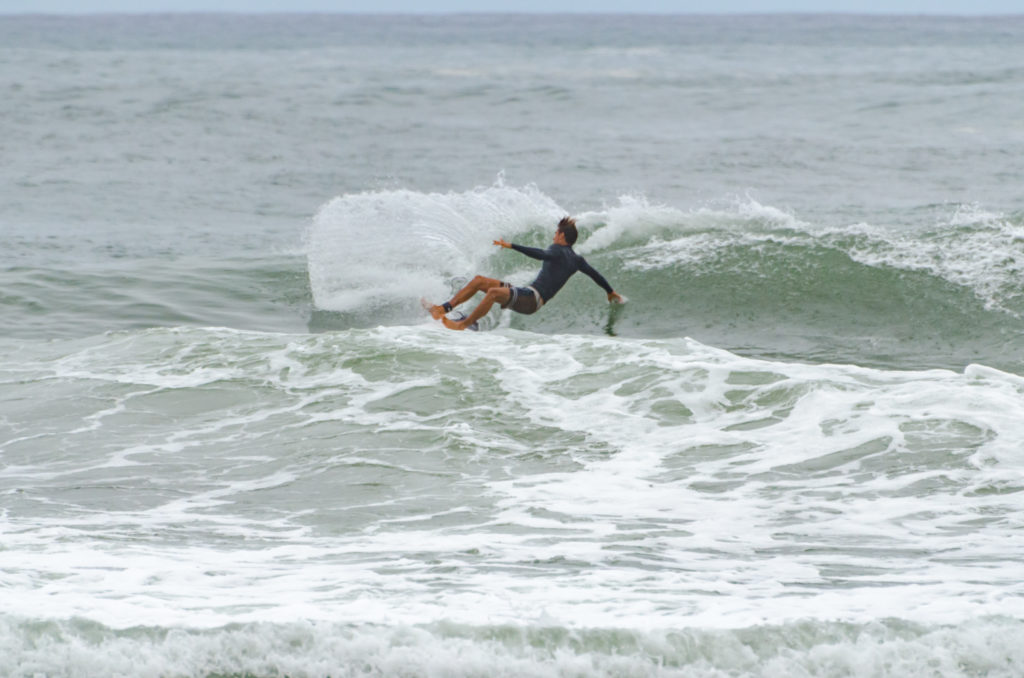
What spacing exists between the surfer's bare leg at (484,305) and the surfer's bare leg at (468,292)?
59mm

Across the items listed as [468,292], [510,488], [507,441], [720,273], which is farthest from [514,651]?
[720,273]

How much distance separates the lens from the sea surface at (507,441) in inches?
197

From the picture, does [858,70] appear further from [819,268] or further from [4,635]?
[4,635]

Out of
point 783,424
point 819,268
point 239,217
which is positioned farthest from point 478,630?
point 239,217

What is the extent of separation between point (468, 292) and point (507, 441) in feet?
17.0

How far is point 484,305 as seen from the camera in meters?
13.3

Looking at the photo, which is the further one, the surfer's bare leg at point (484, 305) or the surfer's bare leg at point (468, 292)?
the surfer's bare leg at point (468, 292)

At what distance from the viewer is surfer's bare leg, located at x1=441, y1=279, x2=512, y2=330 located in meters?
12.9

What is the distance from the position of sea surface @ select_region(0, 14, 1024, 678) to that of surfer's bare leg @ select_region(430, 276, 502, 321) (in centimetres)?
93

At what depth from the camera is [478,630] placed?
16.5ft

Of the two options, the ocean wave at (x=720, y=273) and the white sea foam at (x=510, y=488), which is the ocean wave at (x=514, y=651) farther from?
the ocean wave at (x=720, y=273)

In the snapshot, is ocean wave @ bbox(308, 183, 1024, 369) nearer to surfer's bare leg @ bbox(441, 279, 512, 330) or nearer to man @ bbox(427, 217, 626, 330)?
man @ bbox(427, 217, 626, 330)

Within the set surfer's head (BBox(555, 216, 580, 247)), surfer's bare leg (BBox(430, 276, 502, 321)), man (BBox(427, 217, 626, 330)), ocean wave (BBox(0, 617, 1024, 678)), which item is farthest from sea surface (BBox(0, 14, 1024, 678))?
surfer's head (BBox(555, 216, 580, 247))

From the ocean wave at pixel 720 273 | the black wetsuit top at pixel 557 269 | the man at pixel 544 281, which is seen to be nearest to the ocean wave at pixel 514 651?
the ocean wave at pixel 720 273
